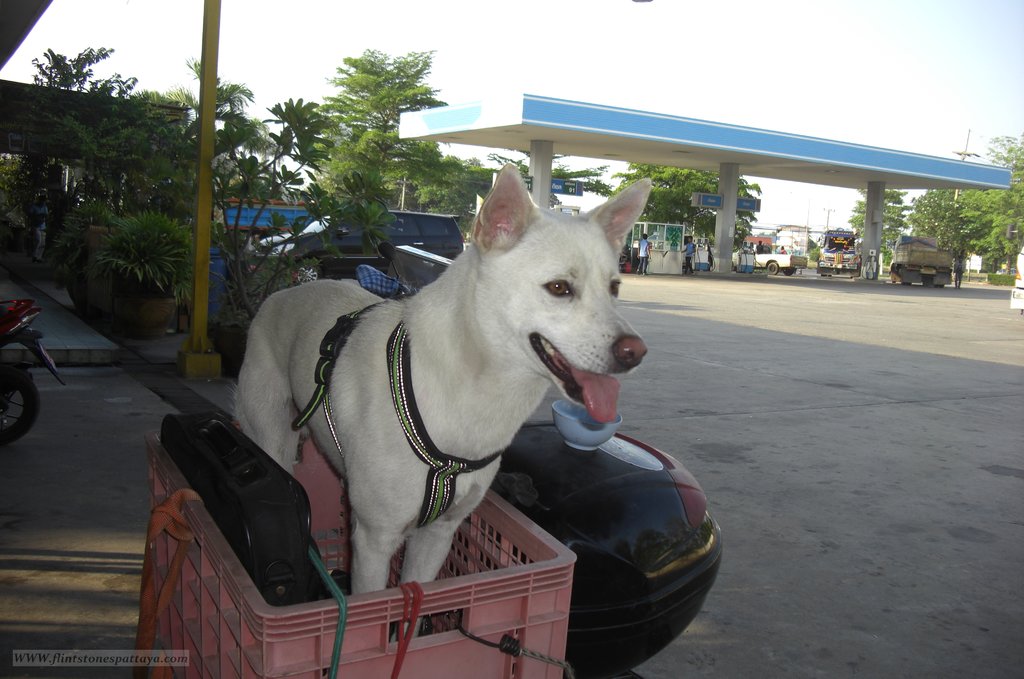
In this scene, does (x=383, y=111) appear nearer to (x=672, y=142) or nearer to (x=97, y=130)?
(x=672, y=142)

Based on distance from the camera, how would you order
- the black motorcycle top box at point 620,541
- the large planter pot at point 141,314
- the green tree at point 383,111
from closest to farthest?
1. the black motorcycle top box at point 620,541
2. the large planter pot at point 141,314
3. the green tree at point 383,111

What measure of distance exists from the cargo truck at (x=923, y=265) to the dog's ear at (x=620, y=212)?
3958 centimetres

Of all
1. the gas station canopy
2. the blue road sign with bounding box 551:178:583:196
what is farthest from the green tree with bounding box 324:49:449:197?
the blue road sign with bounding box 551:178:583:196

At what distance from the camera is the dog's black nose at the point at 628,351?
5.91ft

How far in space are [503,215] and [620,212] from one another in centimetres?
42

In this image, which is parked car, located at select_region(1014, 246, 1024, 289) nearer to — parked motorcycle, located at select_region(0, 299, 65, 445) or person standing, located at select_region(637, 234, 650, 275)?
person standing, located at select_region(637, 234, 650, 275)

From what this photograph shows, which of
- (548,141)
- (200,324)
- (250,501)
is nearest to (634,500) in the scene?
(250,501)

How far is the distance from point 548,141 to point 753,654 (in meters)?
31.8

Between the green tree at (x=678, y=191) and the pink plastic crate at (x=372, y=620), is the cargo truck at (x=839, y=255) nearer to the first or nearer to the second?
the green tree at (x=678, y=191)

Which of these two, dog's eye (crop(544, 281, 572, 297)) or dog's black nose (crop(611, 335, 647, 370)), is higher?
dog's eye (crop(544, 281, 572, 297))

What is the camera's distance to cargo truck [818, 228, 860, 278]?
144ft

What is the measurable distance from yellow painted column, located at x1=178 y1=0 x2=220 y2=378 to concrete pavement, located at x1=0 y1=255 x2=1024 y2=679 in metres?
0.25

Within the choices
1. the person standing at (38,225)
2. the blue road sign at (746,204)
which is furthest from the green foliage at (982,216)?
the person standing at (38,225)

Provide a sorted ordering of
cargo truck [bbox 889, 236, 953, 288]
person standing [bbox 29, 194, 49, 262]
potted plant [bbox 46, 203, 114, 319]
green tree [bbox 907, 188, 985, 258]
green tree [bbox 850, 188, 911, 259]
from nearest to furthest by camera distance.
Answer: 1. potted plant [bbox 46, 203, 114, 319]
2. person standing [bbox 29, 194, 49, 262]
3. cargo truck [bbox 889, 236, 953, 288]
4. green tree [bbox 907, 188, 985, 258]
5. green tree [bbox 850, 188, 911, 259]
